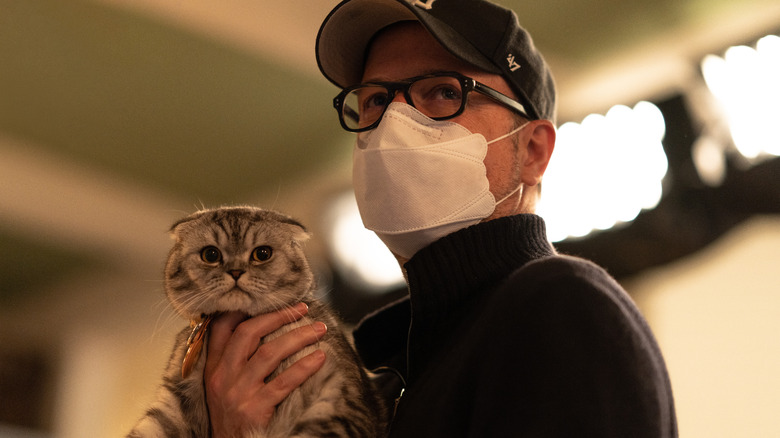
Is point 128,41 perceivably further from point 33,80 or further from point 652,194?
point 652,194

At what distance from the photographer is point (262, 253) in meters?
1.82

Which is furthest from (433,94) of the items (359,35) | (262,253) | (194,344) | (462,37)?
(194,344)

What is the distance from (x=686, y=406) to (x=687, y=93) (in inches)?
63.7

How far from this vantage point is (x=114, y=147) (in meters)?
4.81

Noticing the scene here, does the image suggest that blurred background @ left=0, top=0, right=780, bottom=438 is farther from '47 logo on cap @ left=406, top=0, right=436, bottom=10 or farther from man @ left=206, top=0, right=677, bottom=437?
'47 logo on cap @ left=406, top=0, right=436, bottom=10

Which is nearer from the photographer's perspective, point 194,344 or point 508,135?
point 194,344

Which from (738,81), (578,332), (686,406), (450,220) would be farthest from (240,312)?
(686,406)

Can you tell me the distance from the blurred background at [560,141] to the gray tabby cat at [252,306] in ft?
0.54

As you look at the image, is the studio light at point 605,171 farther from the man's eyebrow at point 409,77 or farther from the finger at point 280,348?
the finger at point 280,348

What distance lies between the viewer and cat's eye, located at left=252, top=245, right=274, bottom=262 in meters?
1.81

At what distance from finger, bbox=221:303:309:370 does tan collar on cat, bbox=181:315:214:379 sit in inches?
2.4

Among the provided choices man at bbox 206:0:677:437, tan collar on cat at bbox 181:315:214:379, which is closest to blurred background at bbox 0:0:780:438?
tan collar on cat at bbox 181:315:214:379

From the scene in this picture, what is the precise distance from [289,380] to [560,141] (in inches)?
95.2

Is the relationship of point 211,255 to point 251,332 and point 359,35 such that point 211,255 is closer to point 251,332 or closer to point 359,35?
point 251,332
